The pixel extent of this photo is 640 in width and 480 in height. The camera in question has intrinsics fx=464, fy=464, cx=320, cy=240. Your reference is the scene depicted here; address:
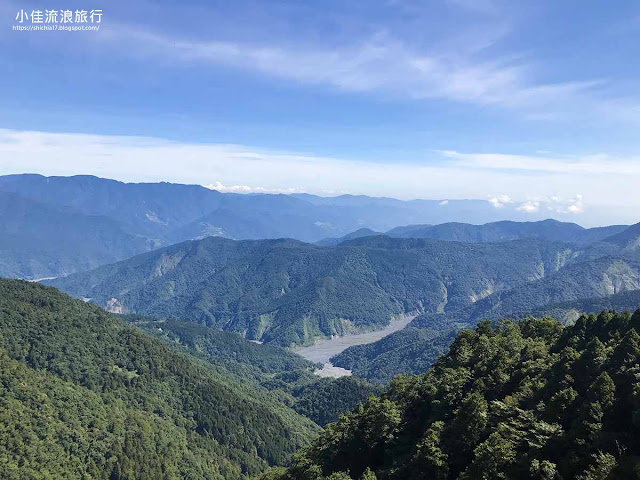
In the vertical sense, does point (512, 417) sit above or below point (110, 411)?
above

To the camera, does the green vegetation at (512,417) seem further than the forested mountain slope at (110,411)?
No

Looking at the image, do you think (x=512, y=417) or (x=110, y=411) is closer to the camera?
(x=512, y=417)

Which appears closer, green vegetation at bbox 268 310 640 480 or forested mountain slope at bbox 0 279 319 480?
green vegetation at bbox 268 310 640 480

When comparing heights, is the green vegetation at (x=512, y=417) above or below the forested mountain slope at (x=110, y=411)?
above

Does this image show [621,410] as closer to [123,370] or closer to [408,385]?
[408,385]

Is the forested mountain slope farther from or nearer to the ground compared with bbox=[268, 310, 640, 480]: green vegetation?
nearer to the ground
